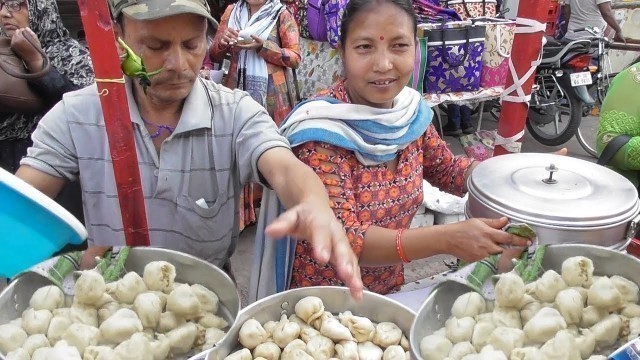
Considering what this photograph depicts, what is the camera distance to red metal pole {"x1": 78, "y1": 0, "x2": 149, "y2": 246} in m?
0.88

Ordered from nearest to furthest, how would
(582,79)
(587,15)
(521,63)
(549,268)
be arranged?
(549,268) < (521,63) < (582,79) < (587,15)

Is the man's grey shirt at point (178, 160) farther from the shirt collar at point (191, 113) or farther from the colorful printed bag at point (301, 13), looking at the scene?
the colorful printed bag at point (301, 13)

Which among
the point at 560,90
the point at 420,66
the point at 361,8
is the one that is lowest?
the point at 560,90

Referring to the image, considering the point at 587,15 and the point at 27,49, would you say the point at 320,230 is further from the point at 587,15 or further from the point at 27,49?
the point at 587,15

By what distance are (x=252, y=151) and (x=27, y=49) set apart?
1.31m

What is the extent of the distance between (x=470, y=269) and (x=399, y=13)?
75 centimetres

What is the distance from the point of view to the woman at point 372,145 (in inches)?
54.6

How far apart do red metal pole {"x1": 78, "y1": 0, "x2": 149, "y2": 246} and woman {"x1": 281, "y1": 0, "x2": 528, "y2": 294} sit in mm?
500

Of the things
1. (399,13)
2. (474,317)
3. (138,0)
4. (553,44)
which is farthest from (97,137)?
(553,44)

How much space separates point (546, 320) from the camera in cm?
→ 94

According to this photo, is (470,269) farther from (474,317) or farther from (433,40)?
(433,40)

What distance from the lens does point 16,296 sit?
0.95 metres

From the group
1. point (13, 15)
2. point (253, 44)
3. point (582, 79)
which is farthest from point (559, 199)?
point (582, 79)

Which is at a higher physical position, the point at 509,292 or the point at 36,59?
the point at 36,59
